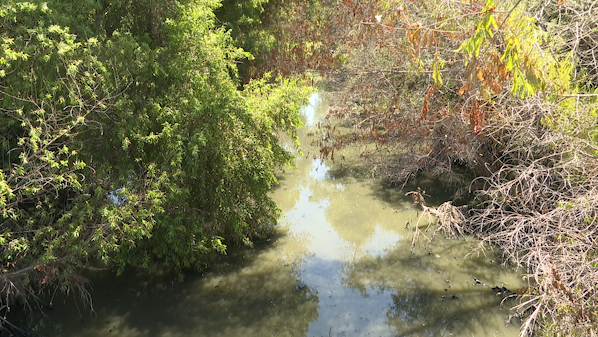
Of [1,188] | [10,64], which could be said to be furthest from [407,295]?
[10,64]

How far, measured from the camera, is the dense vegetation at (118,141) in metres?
6.87

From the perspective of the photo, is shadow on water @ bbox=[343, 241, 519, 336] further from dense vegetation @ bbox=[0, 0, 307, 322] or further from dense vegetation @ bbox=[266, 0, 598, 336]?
dense vegetation @ bbox=[0, 0, 307, 322]

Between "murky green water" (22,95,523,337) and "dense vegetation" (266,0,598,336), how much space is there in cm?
69

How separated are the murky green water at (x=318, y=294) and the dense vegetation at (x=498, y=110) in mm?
686

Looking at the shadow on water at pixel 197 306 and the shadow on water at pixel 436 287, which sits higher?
the shadow on water at pixel 197 306

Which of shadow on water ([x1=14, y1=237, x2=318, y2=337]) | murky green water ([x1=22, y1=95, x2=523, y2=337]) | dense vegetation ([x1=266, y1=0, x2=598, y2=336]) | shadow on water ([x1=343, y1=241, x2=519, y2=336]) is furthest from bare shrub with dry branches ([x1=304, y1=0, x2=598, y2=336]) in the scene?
shadow on water ([x1=14, y1=237, x2=318, y2=337])

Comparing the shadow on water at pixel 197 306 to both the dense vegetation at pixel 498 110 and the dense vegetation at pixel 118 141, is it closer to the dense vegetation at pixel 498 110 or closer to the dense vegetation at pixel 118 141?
the dense vegetation at pixel 118 141

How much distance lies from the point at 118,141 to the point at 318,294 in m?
4.30

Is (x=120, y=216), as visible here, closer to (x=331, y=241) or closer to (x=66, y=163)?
(x=66, y=163)

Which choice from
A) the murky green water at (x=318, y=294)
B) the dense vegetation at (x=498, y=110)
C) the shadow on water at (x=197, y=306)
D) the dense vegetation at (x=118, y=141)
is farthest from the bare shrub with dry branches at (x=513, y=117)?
the dense vegetation at (x=118, y=141)

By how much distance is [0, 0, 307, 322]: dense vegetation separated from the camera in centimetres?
687

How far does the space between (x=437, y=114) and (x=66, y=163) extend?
7.40 m

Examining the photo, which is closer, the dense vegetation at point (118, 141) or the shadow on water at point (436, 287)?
the dense vegetation at point (118, 141)

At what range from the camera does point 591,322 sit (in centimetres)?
553
